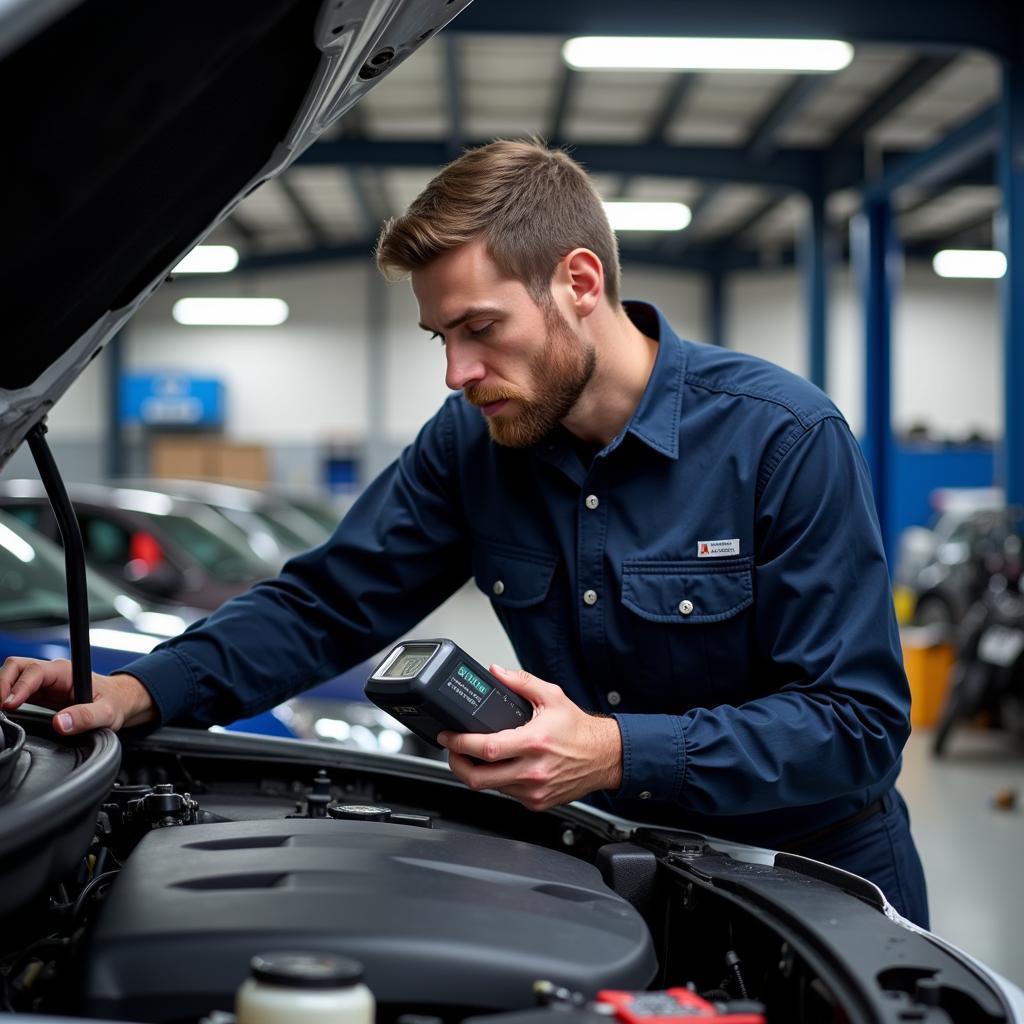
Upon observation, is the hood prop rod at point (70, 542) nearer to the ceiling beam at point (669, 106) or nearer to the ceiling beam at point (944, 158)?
the ceiling beam at point (944, 158)

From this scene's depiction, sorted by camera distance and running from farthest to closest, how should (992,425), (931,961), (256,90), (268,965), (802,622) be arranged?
(992,425), (802,622), (256,90), (931,961), (268,965)

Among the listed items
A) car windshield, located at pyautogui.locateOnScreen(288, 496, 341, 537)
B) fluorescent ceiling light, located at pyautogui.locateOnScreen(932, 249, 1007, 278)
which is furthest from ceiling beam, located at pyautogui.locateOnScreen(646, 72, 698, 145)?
fluorescent ceiling light, located at pyautogui.locateOnScreen(932, 249, 1007, 278)

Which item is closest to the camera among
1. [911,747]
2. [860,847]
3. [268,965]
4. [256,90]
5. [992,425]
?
[268,965]

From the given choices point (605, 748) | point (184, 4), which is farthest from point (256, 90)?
point (605, 748)

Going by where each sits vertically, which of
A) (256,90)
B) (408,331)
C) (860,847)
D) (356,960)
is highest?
(408,331)

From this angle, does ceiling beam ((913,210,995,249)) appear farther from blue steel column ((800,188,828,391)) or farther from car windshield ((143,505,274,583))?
car windshield ((143,505,274,583))

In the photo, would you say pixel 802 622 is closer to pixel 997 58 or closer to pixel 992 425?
pixel 997 58

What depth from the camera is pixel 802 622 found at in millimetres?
1603

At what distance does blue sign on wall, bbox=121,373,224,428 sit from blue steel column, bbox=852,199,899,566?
998cm

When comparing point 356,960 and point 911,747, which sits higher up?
point 356,960

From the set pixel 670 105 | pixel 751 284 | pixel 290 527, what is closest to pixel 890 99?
pixel 670 105

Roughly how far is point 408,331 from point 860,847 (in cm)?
1667

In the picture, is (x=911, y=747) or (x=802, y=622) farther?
(x=911, y=747)

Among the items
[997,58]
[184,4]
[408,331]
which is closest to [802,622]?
[184,4]
